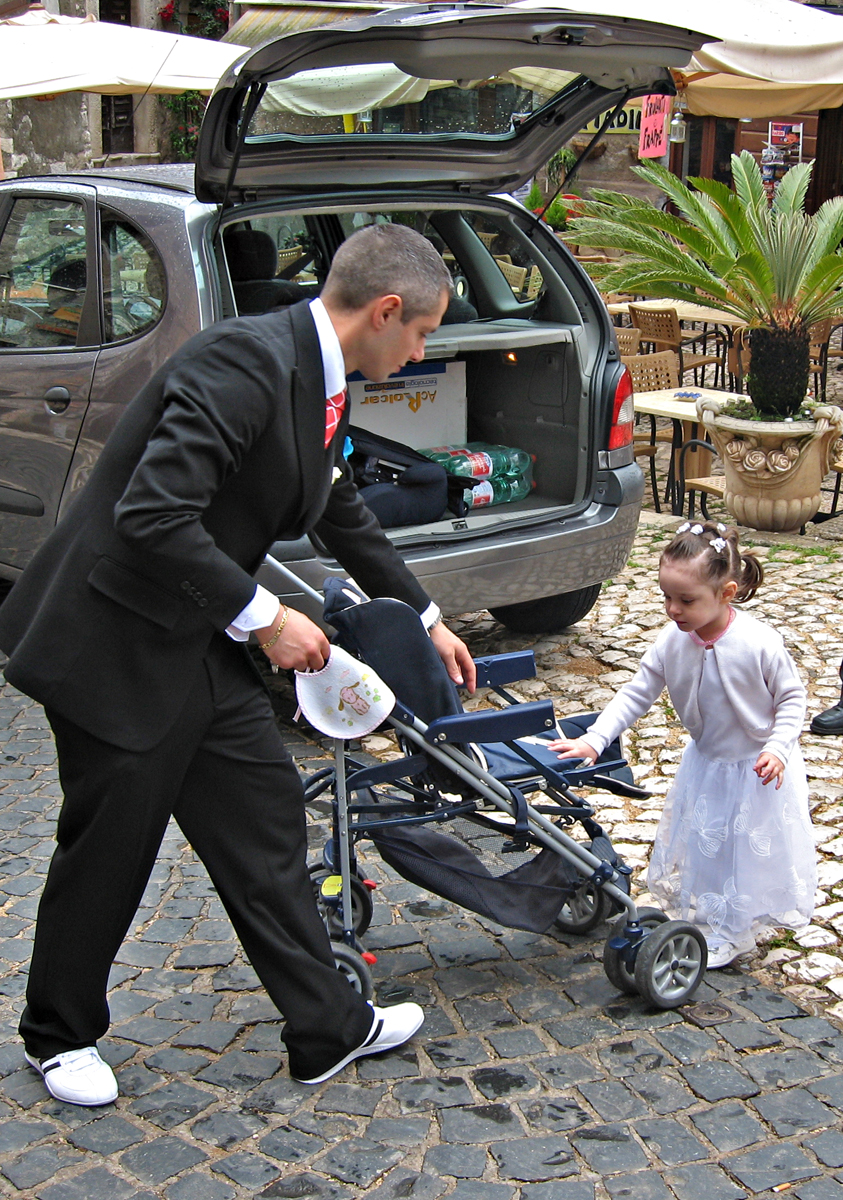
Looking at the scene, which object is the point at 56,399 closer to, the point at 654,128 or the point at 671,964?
the point at 671,964

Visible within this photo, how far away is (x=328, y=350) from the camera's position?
7.92 feet

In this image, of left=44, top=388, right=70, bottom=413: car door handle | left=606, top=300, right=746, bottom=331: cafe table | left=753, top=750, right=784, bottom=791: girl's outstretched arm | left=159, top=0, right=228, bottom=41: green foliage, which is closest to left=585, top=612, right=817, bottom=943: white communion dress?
left=753, top=750, right=784, bottom=791: girl's outstretched arm

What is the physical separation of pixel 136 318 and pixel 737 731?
2.48 metres

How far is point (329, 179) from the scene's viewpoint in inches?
171

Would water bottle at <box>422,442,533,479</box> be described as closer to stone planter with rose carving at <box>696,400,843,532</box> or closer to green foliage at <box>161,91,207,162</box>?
stone planter with rose carving at <box>696,400,843,532</box>

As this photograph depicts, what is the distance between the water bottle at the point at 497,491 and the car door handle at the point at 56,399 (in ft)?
5.29

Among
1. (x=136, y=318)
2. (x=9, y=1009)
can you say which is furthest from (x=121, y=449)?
(x=136, y=318)

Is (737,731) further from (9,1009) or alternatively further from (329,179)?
(329,179)

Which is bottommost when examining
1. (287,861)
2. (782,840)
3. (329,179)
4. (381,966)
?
(381,966)

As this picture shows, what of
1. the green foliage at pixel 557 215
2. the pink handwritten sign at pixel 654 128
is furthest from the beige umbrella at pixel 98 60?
the green foliage at pixel 557 215

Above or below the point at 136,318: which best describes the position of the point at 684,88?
above

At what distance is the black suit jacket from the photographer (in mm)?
2260

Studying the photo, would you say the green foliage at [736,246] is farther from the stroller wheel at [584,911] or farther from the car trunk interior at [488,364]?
the stroller wheel at [584,911]

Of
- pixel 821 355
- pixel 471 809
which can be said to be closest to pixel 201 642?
pixel 471 809
